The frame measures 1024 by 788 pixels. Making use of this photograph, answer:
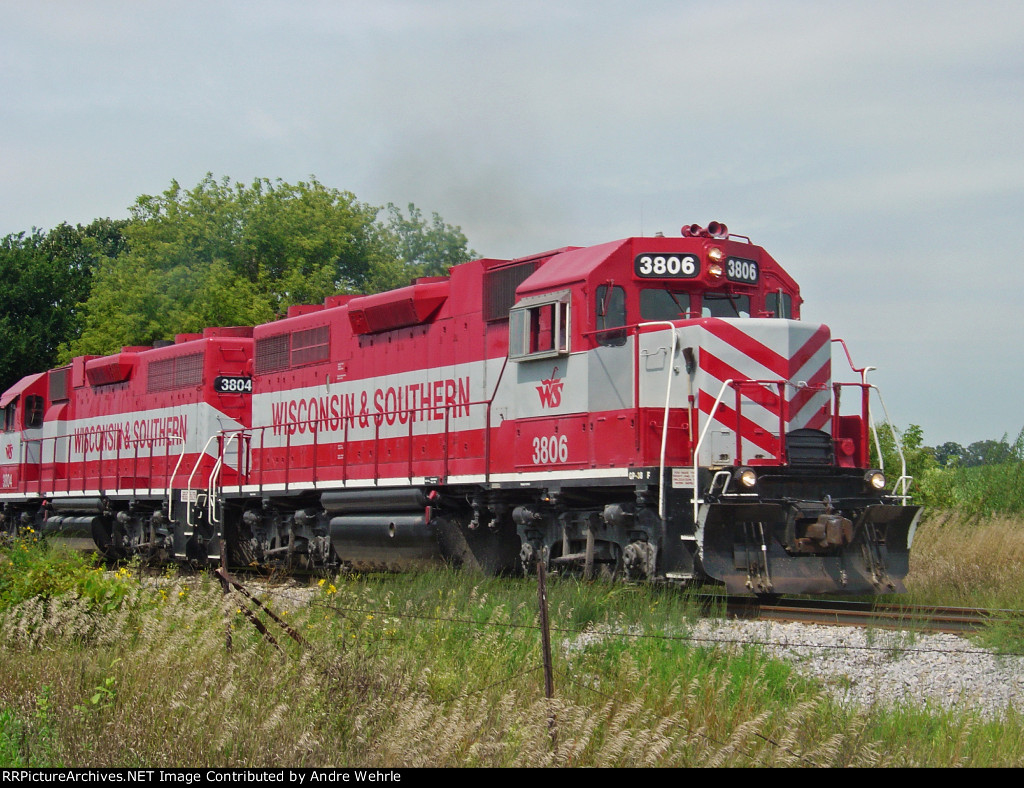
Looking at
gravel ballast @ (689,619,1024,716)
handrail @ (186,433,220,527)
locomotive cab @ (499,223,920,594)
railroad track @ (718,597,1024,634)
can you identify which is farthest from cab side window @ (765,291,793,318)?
handrail @ (186,433,220,527)

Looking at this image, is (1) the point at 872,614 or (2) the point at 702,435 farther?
(2) the point at 702,435

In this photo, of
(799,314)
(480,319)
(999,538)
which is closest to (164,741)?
(480,319)

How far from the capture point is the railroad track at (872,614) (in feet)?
27.3

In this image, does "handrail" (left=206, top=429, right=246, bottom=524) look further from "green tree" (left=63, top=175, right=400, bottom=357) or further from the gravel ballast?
"green tree" (left=63, top=175, right=400, bottom=357)

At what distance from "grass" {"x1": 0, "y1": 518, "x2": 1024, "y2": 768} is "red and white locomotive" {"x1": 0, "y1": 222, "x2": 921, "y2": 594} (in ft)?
4.01

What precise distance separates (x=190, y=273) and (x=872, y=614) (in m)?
28.2

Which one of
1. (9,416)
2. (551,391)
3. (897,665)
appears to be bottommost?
(897,665)

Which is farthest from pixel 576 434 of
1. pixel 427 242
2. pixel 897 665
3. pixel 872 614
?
pixel 427 242

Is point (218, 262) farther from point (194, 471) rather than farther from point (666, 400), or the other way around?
point (666, 400)

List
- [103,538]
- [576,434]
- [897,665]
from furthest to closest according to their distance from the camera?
[103,538] → [576,434] → [897,665]

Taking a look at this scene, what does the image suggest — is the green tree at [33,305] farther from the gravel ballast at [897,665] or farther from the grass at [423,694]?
the gravel ballast at [897,665]

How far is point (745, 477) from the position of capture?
9633 millimetres

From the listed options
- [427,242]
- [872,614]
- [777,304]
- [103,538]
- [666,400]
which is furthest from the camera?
[427,242]

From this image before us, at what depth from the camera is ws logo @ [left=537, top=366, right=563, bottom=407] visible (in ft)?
36.6
